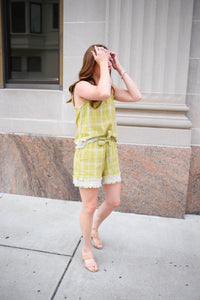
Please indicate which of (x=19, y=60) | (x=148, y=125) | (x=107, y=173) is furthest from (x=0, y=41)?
(x=107, y=173)

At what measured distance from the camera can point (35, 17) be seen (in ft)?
13.5

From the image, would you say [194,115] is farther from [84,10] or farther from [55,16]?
[55,16]

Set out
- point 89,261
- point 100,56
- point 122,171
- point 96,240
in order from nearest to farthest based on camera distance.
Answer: point 100,56 < point 89,261 < point 96,240 < point 122,171

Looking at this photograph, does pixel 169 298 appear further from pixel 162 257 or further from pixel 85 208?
pixel 85 208

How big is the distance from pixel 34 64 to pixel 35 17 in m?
0.65

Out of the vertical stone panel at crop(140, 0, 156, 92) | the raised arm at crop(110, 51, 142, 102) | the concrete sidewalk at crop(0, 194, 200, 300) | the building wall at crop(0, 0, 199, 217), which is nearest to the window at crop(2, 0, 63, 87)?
the building wall at crop(0, 0, 199, 217)

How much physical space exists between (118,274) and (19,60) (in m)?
3.35

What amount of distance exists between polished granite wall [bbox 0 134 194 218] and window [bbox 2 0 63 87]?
961mm

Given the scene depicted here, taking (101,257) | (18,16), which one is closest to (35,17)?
(18,16)

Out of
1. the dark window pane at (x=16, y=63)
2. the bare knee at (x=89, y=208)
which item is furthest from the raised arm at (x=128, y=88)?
the dark window pane at (x=16, y=63)

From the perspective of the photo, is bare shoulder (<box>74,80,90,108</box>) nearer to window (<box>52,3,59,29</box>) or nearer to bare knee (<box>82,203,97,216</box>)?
bare knee (<box>82,203,97,216</box>)

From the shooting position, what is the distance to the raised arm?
2.54 meters

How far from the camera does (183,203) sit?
12.0 ft

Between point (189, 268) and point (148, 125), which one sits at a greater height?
point (148, 125)
